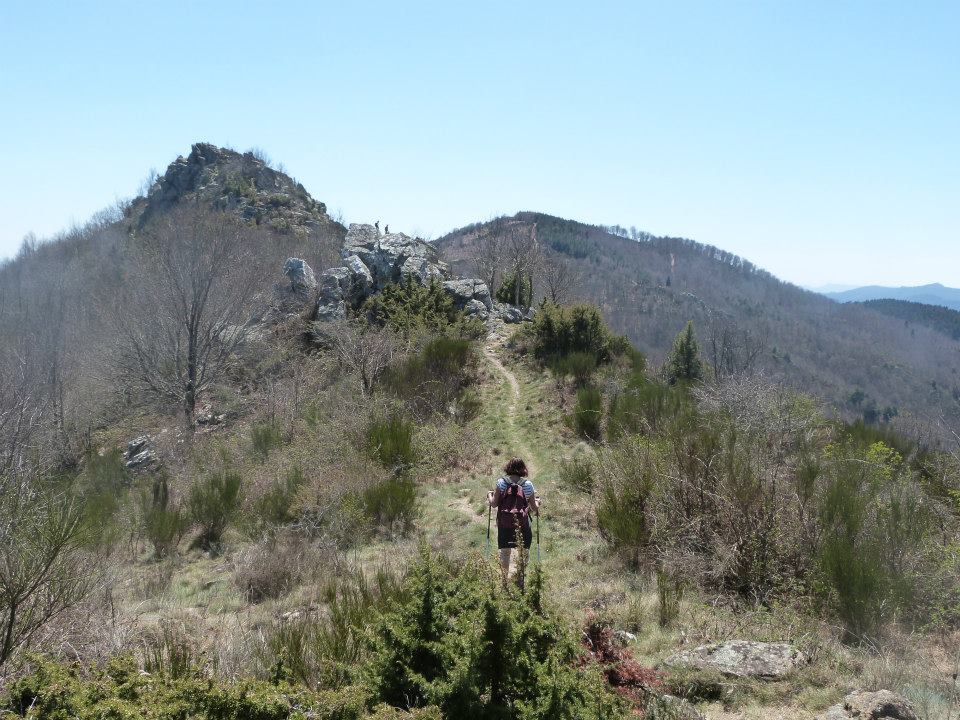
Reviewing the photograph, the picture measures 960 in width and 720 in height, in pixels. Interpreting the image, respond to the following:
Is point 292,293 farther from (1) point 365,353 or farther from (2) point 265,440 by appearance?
(2) point 265,440

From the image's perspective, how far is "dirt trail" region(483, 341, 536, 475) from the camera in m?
10.9

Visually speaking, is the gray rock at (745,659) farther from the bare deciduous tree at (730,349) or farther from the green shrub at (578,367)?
the bare deciduous tree at (730,349)

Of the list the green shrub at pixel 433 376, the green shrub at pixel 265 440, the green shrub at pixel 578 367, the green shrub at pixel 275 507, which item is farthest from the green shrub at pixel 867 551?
the green shrub at pixel 265 440

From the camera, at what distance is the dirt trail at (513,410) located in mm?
10938

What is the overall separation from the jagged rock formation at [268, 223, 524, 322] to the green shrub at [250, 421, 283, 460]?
20.8ft

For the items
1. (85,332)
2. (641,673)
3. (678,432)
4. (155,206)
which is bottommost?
(641,673)

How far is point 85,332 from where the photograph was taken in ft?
80.0

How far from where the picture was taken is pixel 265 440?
11.7 metres

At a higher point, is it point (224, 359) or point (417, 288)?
point (417, 288)

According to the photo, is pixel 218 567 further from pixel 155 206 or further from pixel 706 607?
pixel 155 206

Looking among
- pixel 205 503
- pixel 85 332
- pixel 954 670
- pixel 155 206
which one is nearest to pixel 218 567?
pixel 205 503

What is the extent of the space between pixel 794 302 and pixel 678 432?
161 meters

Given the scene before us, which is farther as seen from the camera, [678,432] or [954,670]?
[678,432]

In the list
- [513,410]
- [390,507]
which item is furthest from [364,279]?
[390,507]
